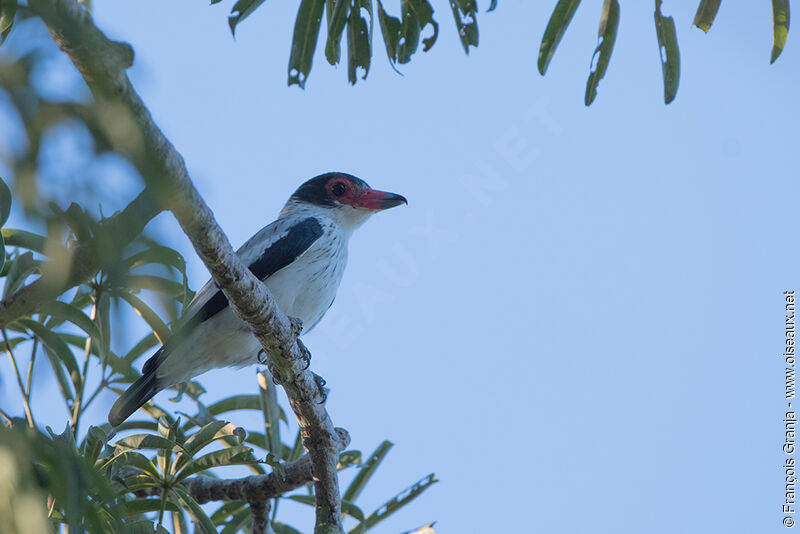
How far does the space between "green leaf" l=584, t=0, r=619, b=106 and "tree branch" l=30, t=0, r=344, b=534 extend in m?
1.69

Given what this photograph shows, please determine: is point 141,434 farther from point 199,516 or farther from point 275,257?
point 275,257

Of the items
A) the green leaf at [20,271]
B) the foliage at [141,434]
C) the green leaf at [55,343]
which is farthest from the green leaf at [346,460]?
the green leaf at [20,271]

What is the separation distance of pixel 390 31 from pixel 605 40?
3.21ft

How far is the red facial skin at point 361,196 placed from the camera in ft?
→ 19.7

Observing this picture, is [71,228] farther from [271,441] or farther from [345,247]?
[345,247]

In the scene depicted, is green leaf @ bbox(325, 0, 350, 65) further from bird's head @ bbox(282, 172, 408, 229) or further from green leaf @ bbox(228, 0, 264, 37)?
bird's head @ bbox(282, 172, 408, 229)

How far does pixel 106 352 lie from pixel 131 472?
0.76 meters

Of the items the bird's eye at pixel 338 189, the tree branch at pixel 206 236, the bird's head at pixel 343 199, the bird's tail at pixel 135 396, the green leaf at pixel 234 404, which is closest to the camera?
the tree branch at pixel 206 236

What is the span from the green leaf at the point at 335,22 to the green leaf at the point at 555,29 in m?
0.90

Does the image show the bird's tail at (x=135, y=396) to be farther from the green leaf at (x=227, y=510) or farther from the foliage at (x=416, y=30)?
the foliage at (x=416, y=30)

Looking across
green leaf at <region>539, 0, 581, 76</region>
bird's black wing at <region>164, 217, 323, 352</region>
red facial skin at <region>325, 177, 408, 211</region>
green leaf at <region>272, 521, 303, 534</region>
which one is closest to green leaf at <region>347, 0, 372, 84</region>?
green leaf at <region>539, 0, 581, 76</region>

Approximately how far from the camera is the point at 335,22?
3809 mm

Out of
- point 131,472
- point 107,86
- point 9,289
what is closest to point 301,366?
point 131,472

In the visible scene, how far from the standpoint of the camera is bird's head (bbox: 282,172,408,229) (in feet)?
19.6
